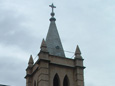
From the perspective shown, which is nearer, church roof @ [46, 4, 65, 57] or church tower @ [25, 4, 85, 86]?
church tower @ [25, 4, 85, 86]

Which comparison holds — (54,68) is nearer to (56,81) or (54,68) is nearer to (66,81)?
(56,81)

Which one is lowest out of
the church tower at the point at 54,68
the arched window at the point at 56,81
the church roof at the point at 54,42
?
the arched window at the point at 56,81

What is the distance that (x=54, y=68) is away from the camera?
47844 millimetres

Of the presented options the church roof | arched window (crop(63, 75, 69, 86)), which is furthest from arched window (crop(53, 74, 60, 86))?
the church roof

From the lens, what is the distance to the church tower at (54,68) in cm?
4666

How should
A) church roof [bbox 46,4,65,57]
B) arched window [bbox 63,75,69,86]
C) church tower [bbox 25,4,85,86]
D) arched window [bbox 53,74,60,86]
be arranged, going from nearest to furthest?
church tower [bbox 25,4,85,86], arched window [bbox 53,74,60,86], arched window [bbox 63,75,69,86], church roof [bbox 46,4,65,57]

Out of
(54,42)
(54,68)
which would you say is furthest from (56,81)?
(54,42)

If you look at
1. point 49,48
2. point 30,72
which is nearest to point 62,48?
point 49,48

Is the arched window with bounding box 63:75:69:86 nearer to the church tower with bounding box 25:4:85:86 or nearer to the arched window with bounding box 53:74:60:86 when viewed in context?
the church tower with bounding box 25:4:85:86

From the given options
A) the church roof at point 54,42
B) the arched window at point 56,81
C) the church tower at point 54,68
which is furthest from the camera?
the church roof at point 54,42

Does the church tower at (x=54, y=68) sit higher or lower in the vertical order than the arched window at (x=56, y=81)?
higher

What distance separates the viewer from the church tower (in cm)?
4666

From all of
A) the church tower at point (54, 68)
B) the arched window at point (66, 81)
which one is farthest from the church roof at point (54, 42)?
the arched window at point (66, 81)

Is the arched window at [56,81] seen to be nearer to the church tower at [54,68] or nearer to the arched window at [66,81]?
the church tower at [54,68]
